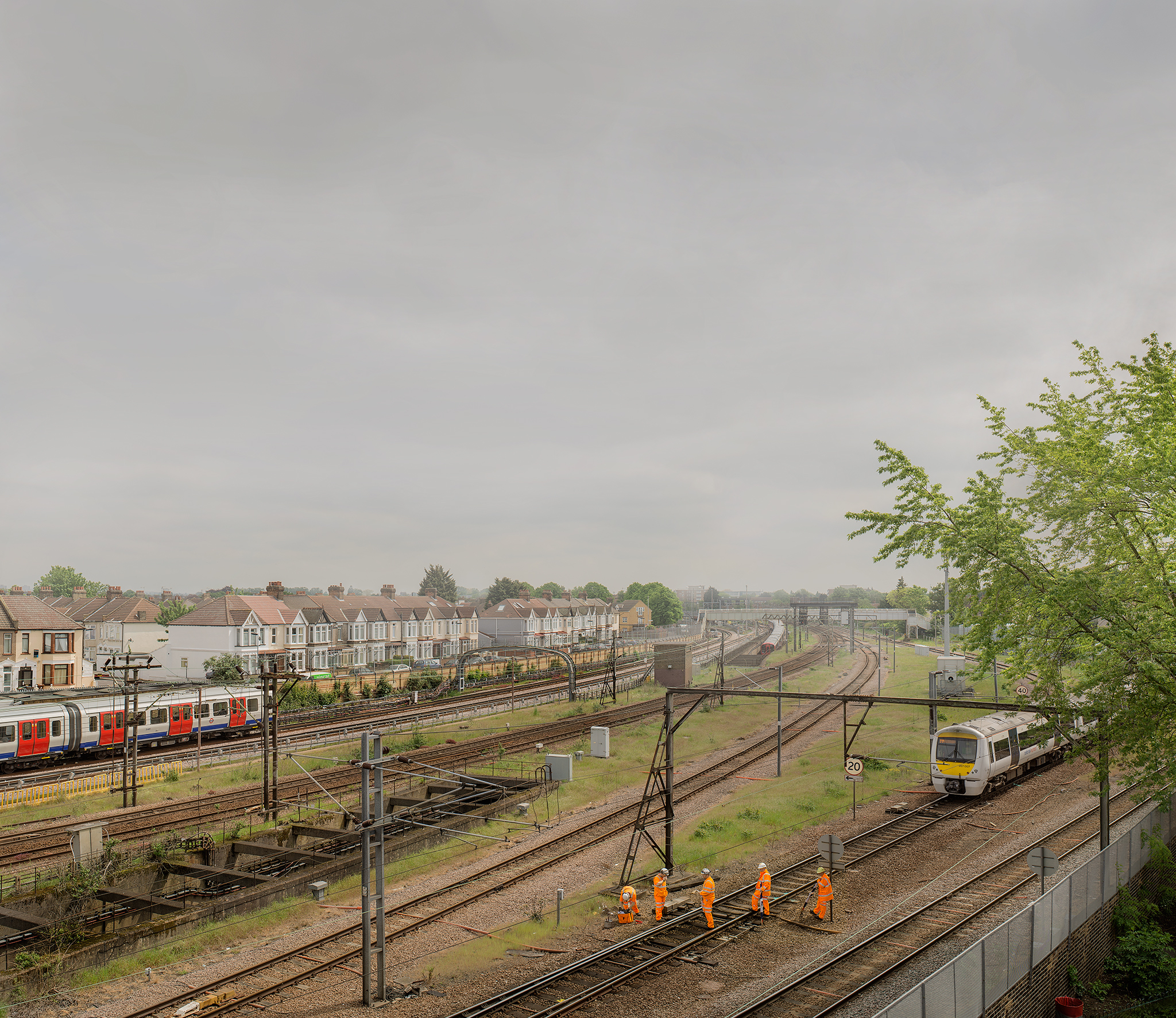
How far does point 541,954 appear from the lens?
62.0 feet

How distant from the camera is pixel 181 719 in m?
44.3

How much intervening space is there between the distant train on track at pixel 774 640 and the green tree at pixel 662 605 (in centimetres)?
2074

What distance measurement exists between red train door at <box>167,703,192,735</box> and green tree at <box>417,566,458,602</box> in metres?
127

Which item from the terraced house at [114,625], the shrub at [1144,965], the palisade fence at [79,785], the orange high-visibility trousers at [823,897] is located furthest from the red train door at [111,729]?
the terraced house at [114,625]

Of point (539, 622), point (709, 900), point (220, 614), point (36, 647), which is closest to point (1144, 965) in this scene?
point (709, 900)

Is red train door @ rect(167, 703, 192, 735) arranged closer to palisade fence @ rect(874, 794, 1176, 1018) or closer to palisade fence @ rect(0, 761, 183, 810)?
palisade fence @ rect(0, 761, 183, 810)

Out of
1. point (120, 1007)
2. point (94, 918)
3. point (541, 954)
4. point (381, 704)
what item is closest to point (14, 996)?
point (120, 1007)

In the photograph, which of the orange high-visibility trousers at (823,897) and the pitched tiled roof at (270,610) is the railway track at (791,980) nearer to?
the orange high-visibility trousers at (823,897)

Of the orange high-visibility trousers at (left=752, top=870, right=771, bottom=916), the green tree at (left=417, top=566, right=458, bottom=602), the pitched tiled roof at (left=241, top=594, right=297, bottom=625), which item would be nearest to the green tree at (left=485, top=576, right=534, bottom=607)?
the green tree at (left=417, top=566, right=458, bottom=602)

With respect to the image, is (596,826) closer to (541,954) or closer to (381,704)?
(541,954)

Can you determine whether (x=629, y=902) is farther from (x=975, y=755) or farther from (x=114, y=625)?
(x=114, y=625)

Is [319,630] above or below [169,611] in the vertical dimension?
below

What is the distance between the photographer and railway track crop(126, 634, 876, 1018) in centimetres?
1723

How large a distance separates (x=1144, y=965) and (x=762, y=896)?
946 centimetres
